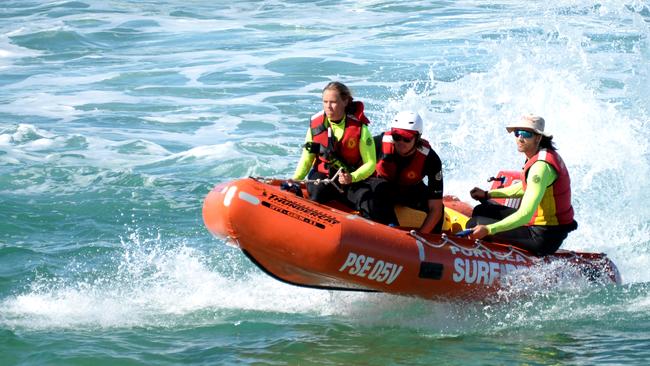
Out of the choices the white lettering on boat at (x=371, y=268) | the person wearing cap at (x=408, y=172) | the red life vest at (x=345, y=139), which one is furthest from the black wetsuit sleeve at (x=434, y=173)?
the white lettering on boat at (x=371, y=268)

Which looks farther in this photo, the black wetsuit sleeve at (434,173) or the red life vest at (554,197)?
the black wetsuit sleeve at (434,173)

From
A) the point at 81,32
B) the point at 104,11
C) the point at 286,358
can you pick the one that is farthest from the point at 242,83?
the point at 286,358

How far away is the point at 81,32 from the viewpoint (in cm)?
2144

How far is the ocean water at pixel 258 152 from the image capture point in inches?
264

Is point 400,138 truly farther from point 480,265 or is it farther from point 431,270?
point 480,265

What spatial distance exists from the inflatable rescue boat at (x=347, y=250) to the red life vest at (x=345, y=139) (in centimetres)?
40

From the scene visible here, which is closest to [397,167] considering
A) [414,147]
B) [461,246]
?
[414,147]

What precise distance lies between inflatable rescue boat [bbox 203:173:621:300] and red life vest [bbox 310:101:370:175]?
40 cm

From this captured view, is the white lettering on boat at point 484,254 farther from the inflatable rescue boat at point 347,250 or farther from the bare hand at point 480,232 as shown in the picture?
the bare hand at point 480,232

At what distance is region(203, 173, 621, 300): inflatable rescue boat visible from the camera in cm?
641

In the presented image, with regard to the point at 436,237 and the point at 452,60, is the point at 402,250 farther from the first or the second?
the point at 452,60

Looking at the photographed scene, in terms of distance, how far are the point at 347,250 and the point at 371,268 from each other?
0.80ft

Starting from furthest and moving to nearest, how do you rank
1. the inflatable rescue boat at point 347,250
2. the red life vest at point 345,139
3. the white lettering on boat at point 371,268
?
the red life vest at point 345,139 → the white lettering on boat at point 371,268 → the inflatable rescue boat at point 347,250

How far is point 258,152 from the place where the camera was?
13.0 meters
